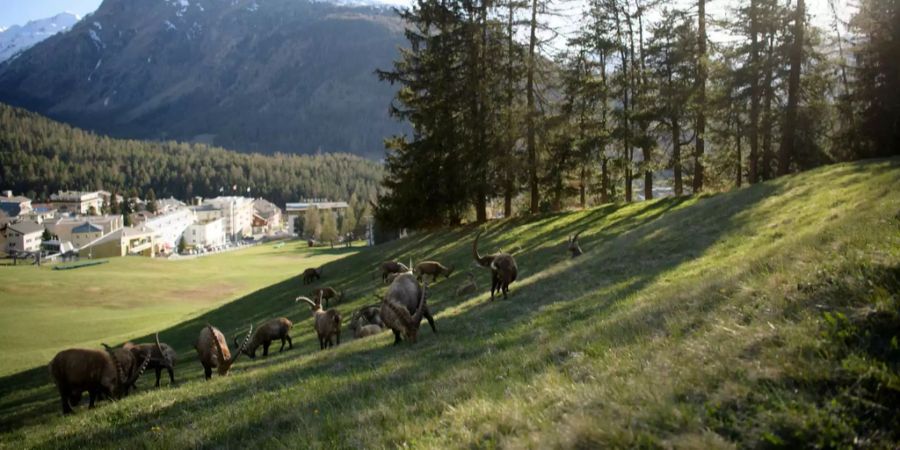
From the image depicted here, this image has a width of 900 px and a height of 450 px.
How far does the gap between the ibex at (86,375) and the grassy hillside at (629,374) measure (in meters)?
1.85

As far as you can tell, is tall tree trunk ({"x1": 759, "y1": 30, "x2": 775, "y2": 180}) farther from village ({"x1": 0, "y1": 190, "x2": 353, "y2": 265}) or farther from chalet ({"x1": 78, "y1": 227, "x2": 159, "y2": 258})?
chalet ({"x1": 78, "y1": 227, "x2": 159, "y2": 258})

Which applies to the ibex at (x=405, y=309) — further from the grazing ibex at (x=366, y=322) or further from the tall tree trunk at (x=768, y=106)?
the tall tree trunk at (x=768, y=106)

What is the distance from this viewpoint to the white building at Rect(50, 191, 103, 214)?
611ft

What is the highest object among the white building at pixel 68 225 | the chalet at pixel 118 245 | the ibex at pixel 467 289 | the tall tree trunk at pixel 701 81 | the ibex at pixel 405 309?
the tall tree trunk at pixel 701 81

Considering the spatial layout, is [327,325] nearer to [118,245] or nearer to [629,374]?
[629,374]

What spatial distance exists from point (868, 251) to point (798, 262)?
0.95 metres

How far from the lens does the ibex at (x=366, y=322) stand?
55.0ft

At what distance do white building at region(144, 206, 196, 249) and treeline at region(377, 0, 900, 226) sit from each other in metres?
133

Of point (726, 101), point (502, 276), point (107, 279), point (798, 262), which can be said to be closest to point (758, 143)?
point (726, 101)

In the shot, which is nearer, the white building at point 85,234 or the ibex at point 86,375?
the ibex at point 86,375

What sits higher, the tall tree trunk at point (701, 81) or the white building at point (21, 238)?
the tall tree trunk at point (701, 81)

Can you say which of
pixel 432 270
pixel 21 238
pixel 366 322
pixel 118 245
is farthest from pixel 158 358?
pixel 21 238

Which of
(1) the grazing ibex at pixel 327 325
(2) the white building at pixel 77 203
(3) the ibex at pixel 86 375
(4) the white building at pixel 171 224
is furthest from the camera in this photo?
(2) the white building at pixel 77 203

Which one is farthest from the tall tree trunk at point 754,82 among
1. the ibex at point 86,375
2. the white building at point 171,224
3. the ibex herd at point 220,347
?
the white building at point 171,224
